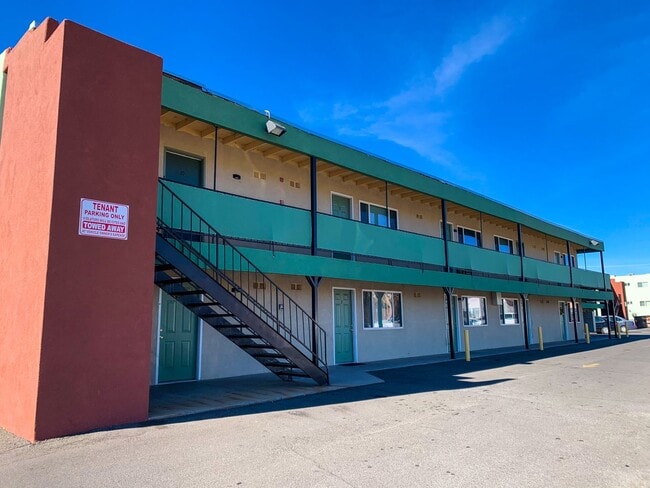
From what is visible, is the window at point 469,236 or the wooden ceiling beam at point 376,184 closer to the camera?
the wooden ceiling beam at point 376,184

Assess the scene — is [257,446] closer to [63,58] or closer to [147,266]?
[147,266]

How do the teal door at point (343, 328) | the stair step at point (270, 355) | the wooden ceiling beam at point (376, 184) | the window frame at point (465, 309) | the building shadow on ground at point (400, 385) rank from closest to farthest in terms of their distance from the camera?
the building shadow on ground at point (400, 385)
the stair step at point (270, 355)
the teal door at point (343, 328)
the wooden ceiling beam at point (376, 184)
the window frame at point (465, 309)

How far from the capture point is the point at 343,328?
47.0 ft

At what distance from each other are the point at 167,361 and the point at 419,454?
22.3 feet

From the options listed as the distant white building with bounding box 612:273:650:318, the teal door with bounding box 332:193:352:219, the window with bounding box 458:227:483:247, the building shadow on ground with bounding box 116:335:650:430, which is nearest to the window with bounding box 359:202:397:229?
the teal door with bounding box 332:193:352:219

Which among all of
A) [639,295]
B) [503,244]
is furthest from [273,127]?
[639,295]

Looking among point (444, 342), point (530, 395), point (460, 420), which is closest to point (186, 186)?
point (460, 420)

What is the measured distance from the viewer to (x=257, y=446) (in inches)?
218

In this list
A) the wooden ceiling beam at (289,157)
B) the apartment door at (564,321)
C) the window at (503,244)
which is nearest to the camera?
the wooden ceiling beam at (289,157)

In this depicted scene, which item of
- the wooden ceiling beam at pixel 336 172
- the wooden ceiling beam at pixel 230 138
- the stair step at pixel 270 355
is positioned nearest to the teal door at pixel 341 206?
the wooden ceiling beam at pixel 336 172

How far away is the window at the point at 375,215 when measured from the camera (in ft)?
51.5

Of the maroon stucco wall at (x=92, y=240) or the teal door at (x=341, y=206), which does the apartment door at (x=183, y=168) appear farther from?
the teal door at (x=341, y=206)

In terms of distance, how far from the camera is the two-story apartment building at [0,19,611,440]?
20.5ft

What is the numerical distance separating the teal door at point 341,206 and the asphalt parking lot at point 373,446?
22.8 feet
